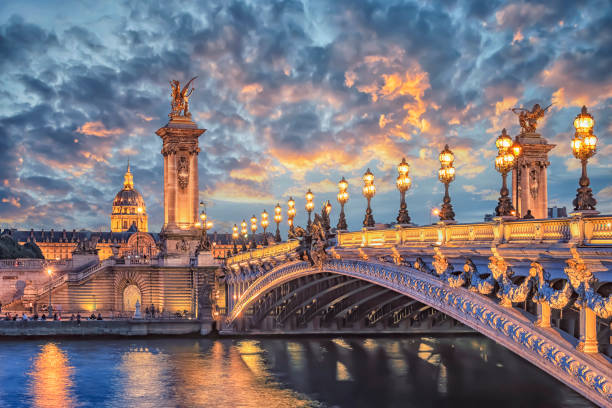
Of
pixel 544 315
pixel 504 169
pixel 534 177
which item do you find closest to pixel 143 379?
pixel 504 169

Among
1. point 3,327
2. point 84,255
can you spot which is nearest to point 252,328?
point 3,327

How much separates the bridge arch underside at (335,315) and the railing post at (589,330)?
36.6 metres

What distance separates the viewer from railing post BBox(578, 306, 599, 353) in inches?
683

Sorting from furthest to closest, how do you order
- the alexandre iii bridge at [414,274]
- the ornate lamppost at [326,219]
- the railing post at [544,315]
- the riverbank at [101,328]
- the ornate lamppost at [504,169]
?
the riverbank at [101,328], the ornate lamppost at [326,219], the ornate lamppost at [504,169], the railing post at [544,315], the alexandre iii bridge at [414,274]

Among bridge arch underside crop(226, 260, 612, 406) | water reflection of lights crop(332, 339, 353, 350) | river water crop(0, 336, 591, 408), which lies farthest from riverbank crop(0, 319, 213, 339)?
bridge arch underside crop(226, 260, 612, 406)

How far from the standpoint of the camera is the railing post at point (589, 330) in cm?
1734

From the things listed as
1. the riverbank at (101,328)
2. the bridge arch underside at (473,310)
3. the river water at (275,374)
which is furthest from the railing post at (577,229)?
the riverbank at (101,328)

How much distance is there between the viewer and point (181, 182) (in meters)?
85.6

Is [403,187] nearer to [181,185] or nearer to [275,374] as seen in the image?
[275,374]

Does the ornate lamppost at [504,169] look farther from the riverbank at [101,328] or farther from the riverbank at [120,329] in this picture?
the riverbank at [101,328]

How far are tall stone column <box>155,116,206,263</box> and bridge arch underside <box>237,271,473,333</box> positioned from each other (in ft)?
65.4

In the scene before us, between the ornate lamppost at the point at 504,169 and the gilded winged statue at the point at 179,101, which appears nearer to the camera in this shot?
the ornate lamppost at the point at 504,169

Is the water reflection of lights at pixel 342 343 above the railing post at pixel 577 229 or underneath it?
underneath

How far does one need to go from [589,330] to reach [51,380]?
123 feet
